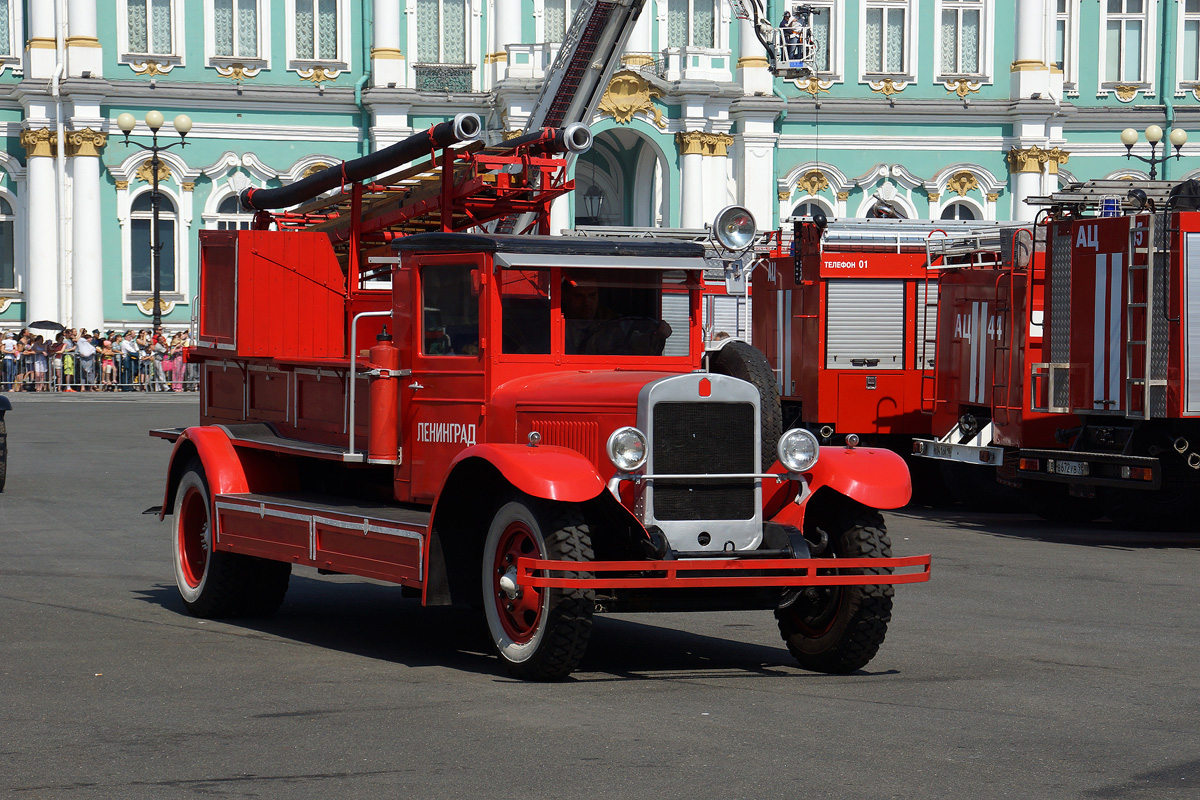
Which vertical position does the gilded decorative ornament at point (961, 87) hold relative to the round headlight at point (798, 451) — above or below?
above

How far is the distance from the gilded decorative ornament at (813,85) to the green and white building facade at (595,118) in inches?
4.0

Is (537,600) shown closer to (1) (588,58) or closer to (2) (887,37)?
(1) (588,58)

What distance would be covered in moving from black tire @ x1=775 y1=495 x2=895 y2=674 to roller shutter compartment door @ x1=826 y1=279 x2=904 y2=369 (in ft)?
35.4

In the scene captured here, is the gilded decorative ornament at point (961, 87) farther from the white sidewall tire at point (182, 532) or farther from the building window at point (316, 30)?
the white sidewall tire at point (182, 532)

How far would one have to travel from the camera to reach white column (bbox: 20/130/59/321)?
43.8 metres

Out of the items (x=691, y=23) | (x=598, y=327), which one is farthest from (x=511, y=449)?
(x=691, y=23)

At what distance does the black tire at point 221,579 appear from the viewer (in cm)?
1084

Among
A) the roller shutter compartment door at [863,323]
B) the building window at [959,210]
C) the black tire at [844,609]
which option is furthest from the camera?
the building window at [959,210]

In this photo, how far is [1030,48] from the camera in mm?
46188

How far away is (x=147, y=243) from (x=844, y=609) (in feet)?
126

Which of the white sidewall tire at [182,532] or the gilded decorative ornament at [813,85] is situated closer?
the white sidewall tire at [182,532]

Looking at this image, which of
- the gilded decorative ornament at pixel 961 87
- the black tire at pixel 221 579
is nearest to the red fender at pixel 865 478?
the black tire at pixel 221 579

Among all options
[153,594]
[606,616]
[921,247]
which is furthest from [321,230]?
[921,247]

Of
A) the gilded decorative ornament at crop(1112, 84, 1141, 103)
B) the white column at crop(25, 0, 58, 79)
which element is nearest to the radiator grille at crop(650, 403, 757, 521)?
the white column at crop(25, 0, 58, 79)
